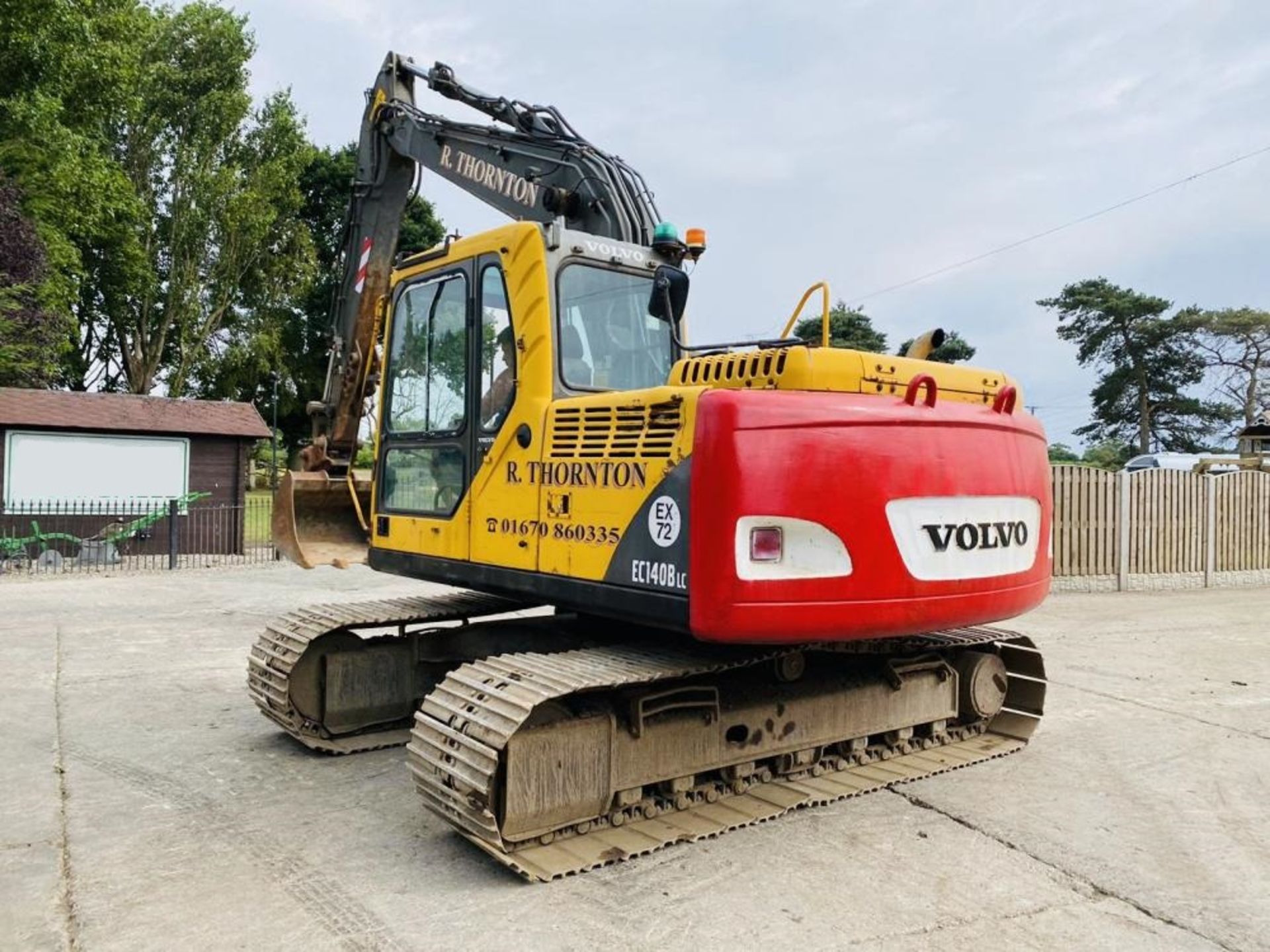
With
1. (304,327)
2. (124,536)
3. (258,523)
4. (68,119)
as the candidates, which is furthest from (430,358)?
(304,327)

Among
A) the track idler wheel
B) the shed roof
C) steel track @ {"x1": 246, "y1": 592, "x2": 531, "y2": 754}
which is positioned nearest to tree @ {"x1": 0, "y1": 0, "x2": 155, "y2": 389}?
the shed roof

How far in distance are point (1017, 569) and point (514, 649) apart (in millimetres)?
2814

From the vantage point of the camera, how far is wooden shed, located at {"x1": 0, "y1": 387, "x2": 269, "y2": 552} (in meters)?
16.8

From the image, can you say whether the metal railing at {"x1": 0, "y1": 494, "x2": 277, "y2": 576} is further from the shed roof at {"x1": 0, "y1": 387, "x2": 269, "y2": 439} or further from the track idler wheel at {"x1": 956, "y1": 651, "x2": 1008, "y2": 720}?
the track idler wheel at {"x1": 956, "y1": 651, "x2": 1008, "y2": 720}

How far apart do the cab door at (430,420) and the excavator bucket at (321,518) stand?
58 centimetres

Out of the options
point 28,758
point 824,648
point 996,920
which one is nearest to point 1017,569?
point 824,648

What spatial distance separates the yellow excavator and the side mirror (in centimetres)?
2

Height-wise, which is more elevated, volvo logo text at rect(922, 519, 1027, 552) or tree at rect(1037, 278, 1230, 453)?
tree at rect(1037, 278, 1230, 453)

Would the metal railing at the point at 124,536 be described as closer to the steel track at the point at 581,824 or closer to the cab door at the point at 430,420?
the cab door at the point at 430,420

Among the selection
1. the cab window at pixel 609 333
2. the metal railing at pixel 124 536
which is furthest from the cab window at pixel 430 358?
the metal railing at pixel 124 536

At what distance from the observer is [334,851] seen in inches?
155

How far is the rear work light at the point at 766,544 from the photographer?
143 inches

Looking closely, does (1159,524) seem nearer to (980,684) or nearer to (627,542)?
(980,684)

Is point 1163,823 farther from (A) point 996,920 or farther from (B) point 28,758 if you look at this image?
(B) point 28,758
